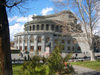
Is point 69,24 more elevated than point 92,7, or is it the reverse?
point 92,7

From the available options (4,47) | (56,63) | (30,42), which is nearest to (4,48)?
(4,47)

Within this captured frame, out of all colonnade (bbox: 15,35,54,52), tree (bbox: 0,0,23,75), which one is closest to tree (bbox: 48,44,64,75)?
tree (bbox: 0,0,23,75)

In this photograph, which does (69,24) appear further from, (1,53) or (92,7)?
(1,53)

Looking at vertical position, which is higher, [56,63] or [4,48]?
[4,48]

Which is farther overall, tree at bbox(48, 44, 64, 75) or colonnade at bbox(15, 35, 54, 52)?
colonnade at bbox(15, 35, 54, 52)

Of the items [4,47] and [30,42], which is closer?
[4,47]

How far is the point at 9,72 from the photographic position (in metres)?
5.86

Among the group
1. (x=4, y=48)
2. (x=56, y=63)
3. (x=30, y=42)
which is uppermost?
(x=30, y=42)

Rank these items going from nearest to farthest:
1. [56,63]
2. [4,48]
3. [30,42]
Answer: [4,48]
[56,63]
[30,42]

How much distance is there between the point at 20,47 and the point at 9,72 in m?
62.2

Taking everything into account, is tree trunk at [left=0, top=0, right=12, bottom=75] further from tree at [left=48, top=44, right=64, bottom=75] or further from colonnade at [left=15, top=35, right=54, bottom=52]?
colonnade at [left=15, top=35, right=54, bottom=52]

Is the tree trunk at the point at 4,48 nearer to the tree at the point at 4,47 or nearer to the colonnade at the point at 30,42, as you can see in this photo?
the tree at the point at 4,47

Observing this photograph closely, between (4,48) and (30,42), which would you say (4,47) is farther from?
(30,42)

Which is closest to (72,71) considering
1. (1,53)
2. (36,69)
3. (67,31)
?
(36,69)
